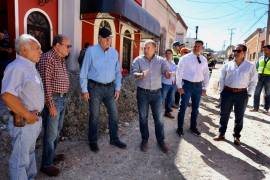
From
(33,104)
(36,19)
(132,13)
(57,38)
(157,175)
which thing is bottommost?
(157,175)

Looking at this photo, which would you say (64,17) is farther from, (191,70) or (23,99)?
(23,99)

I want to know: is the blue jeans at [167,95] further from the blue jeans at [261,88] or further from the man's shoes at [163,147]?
the blue jeans at [261,88]

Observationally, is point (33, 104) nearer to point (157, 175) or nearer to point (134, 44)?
point (157, 175)

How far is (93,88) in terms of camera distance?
4.13m

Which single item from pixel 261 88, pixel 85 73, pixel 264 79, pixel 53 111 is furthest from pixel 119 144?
pixel 264 79

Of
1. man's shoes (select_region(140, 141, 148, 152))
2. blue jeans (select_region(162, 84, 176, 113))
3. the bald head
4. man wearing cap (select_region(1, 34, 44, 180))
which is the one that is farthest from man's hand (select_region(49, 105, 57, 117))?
blue jeans (select_region(162, 84, 176, 113))

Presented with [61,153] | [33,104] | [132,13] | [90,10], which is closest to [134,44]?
[132,13]

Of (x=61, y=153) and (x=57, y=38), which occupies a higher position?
(x=57, y=38)

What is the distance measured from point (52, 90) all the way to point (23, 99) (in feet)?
1.90

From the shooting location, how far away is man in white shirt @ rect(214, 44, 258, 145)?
191 inches

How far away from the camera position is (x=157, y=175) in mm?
3678

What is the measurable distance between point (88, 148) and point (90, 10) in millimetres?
5664

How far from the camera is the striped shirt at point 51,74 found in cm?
317

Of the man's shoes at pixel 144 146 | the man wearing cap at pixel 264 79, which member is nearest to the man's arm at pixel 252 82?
the man's shoes at pixel 144 146
